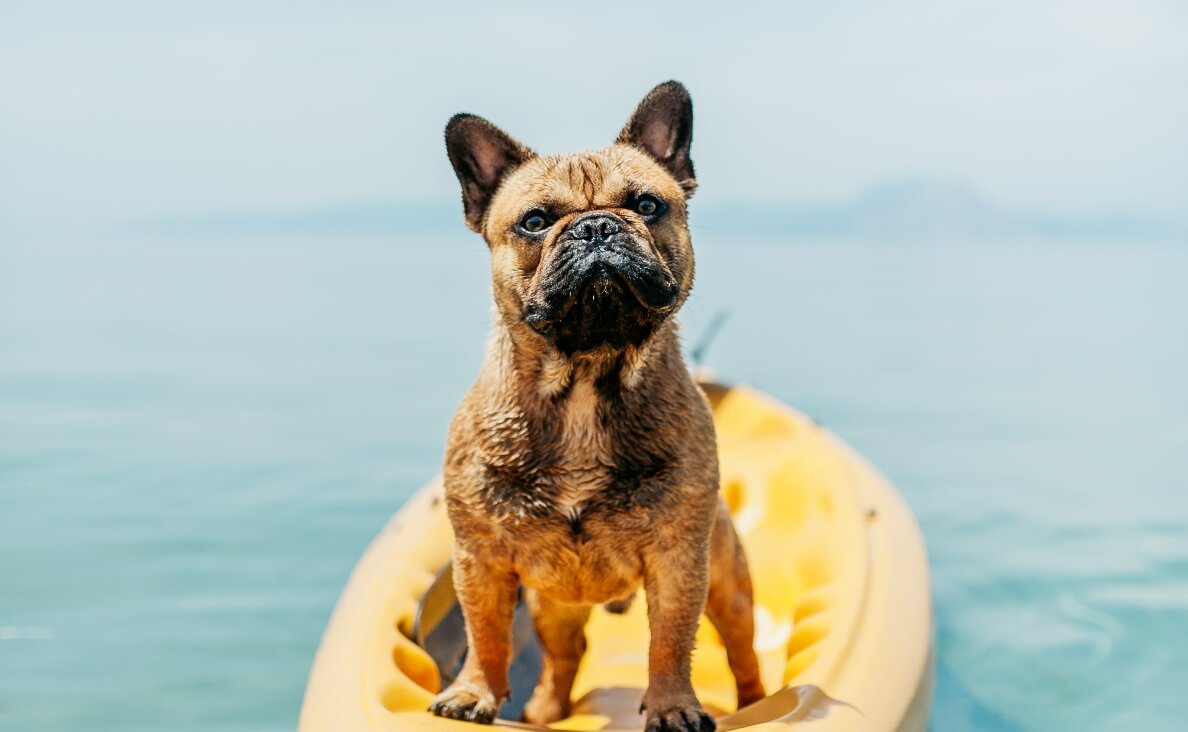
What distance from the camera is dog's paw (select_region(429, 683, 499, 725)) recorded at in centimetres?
307

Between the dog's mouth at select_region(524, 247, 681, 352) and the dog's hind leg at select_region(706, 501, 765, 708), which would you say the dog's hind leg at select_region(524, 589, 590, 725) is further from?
the dog's mouth at select_region(524, 247, 681, 352)

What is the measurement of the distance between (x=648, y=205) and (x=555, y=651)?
1549 millimetres

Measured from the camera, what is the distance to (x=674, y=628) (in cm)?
300

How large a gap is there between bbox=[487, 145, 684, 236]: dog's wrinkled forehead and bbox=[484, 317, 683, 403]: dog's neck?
0.97 feet

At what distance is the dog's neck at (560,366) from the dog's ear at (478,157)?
0.34m

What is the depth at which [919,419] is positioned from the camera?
12.6m

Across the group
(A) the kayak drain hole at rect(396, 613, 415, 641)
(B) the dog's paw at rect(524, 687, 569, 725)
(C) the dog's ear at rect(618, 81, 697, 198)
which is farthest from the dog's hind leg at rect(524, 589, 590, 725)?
(C) the dog's ear at rect(618, 81, 697, 198)

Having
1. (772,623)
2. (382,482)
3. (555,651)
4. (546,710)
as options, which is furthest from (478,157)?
(382,482)

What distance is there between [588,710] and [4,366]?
48.0 ft

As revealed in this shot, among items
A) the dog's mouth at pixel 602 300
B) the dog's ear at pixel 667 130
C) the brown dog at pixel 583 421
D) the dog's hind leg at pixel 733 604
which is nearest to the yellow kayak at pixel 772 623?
the dog's hind leg at pixel 733 604

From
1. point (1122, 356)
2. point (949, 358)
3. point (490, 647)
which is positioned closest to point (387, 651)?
point (490, 647)

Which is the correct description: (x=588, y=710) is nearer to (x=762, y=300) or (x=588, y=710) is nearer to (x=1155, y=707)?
(x=1155, y=707)

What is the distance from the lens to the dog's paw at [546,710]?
12.2ft

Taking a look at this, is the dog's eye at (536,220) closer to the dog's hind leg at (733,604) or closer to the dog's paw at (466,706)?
the dog's hind leg at (733,604)
